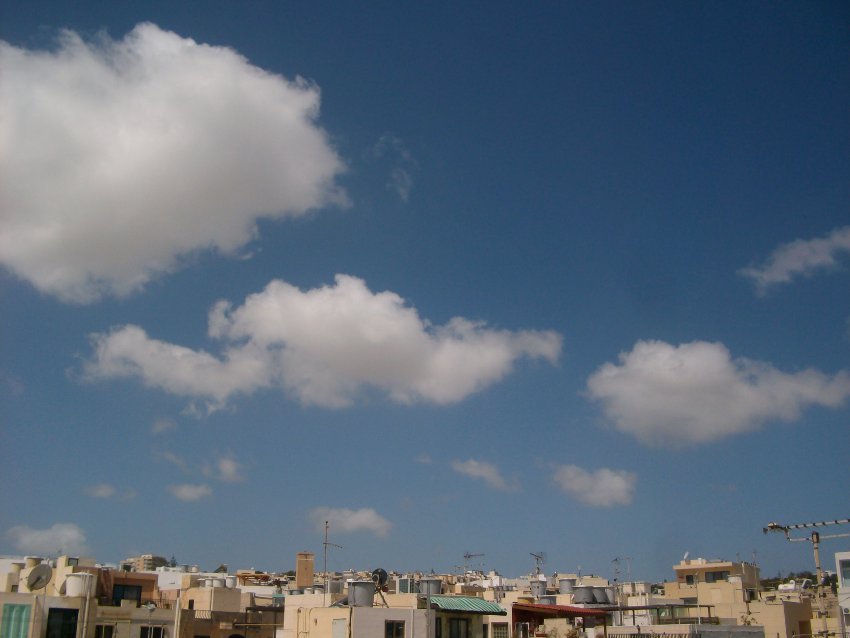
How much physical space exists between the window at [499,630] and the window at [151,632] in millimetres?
22296

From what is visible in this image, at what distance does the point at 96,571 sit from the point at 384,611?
29.8 m

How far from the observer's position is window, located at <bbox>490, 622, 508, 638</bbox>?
58375 mm

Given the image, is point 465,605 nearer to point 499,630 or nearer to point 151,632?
point 499,630

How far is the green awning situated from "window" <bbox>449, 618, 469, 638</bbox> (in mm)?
619

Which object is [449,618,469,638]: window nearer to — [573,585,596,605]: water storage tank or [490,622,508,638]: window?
[490,622,508,638]: window

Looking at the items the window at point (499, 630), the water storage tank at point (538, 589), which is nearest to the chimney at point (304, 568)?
the water storage tank at point (538, 589)

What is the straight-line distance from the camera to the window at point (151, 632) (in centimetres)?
5800

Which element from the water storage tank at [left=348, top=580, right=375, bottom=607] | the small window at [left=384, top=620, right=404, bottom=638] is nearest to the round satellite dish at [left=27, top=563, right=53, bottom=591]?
the water storage tank at [left=348, top=580, right=375, bottom=607]

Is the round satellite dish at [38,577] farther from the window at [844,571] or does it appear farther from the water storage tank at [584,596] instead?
the window at [844,571]

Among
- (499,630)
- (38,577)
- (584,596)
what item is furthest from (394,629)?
(584,596)

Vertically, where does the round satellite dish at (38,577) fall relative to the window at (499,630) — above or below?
above

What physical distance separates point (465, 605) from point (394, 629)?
7.32 m

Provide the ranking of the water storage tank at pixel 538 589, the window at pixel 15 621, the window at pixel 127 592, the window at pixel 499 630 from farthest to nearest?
the water storage tank at pixel 538 589, the window at pixel 127 592, the window at pixel 499 630, the window at pixel 15 621

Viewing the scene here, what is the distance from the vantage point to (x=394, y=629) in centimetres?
4916
